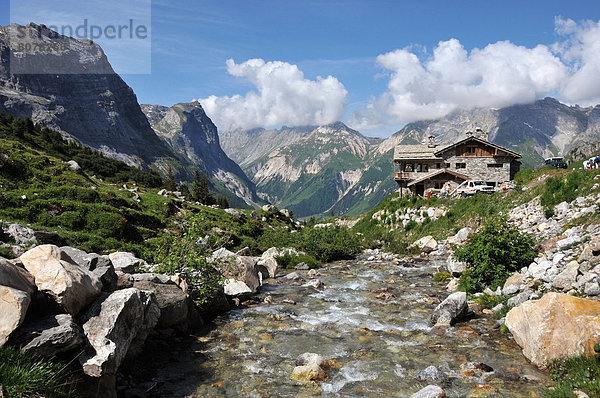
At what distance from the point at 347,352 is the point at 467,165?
199ft

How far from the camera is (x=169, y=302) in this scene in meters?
13.4

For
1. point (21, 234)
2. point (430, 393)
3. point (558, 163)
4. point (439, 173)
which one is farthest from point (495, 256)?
point (558, 163)

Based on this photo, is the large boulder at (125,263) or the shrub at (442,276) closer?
the large boulder at (125,263)

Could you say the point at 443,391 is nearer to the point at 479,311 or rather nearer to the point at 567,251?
the point at 479,311

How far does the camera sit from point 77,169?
47312 mm

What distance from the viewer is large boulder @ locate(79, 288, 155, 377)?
322 inches

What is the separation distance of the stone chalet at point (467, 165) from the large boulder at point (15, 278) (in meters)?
59.7

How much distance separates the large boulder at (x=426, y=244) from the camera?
3659cm

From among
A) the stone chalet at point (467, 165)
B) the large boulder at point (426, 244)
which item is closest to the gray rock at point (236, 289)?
the large boulder at point (426, 244)

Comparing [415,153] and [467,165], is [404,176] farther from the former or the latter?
[467,165]

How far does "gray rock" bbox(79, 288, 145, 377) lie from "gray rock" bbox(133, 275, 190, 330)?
2334mm

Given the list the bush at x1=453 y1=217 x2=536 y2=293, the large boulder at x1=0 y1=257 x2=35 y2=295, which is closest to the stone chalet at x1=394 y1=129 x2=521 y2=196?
the bush at x1=453 y1=217 x2=536 y2=293

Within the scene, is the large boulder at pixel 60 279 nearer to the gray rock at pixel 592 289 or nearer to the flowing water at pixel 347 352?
the flowing water at pixel 347 352

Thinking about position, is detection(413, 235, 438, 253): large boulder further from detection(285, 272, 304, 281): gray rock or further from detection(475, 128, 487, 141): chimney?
detection(475, 128, 487, 141): chimney
